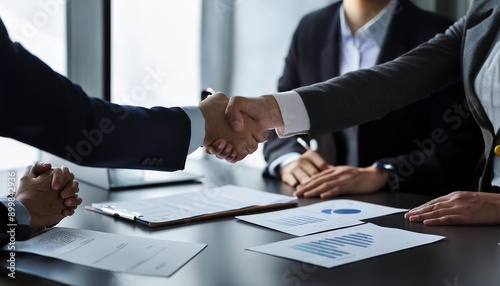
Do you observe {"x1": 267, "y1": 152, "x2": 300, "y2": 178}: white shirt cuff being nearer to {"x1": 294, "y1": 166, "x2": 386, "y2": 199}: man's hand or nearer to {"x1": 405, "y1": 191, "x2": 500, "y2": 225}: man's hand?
{"x1": 294, "y1": 166, "x2": 386, "y2": 199}: man's hand

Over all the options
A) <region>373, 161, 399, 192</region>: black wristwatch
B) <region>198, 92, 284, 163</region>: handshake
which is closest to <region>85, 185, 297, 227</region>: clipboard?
<region>198, 92, 284, 163</region>: handshake

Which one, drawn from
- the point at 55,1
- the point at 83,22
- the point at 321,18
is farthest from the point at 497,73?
the point at 55,1

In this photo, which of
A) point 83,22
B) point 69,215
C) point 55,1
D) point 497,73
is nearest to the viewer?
point 69,215

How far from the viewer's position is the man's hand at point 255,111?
1.60m

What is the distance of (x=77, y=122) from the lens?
4.00ft

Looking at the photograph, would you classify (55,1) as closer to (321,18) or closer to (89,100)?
(321,18)

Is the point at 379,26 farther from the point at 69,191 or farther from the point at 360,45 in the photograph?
the point at 69,191

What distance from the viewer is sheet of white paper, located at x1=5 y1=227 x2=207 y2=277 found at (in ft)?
3.19

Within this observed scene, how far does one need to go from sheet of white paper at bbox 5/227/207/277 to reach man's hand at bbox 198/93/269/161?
1.56ft

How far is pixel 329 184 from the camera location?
163cm

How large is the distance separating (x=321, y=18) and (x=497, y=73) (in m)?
0.85

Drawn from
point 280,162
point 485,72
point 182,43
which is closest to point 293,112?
point 280,162

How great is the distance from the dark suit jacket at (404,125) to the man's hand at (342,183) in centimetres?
14

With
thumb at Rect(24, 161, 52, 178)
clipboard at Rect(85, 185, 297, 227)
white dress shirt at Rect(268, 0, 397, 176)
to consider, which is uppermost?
white dress shirt at Rect(268, 0, 397, 176)
